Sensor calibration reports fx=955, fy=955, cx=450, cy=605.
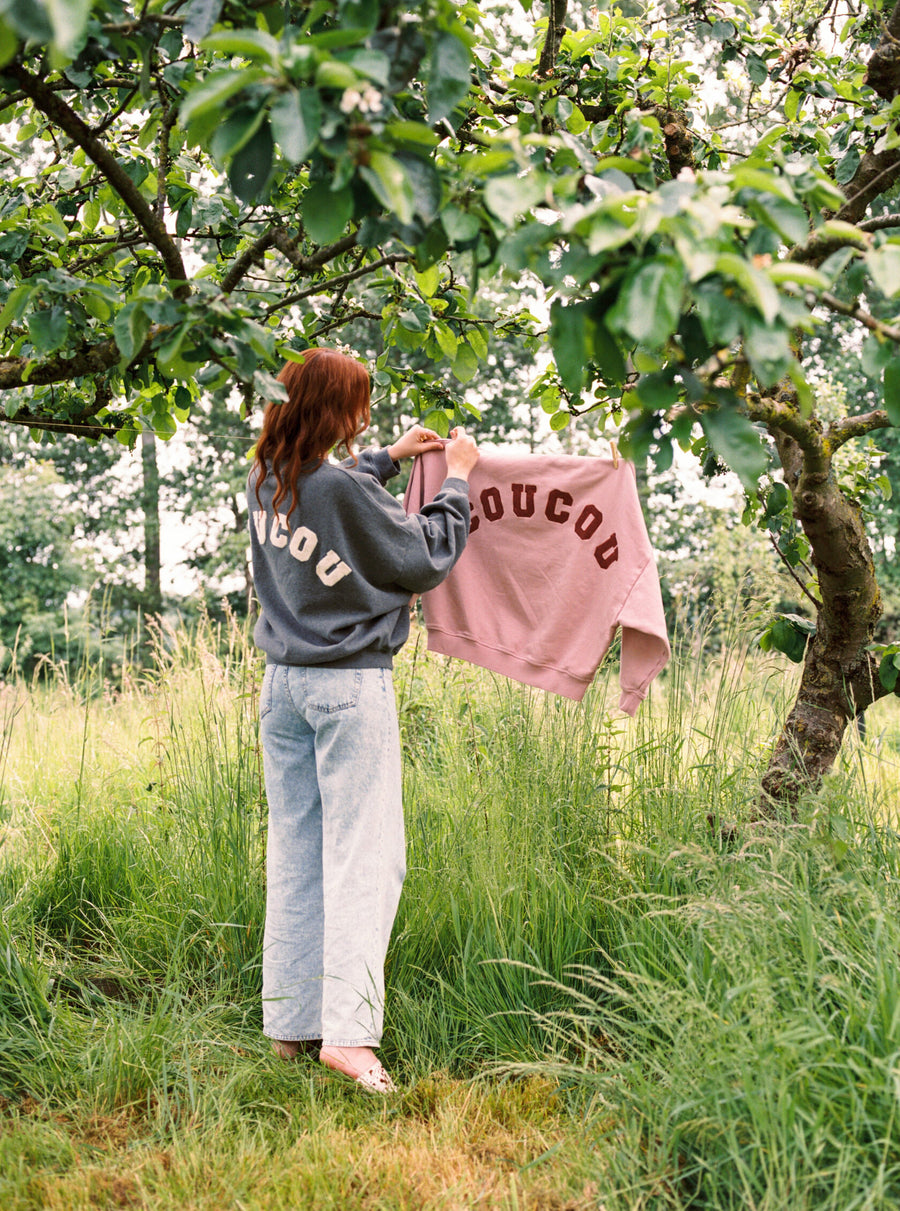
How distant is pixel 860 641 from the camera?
9.48 ft

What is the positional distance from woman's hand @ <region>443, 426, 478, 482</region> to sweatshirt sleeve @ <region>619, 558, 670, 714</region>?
55 cm

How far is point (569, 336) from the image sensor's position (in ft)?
4.50

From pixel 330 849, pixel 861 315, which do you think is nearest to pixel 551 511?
pixel 330 849

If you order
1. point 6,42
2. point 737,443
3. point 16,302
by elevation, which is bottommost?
point 737,443

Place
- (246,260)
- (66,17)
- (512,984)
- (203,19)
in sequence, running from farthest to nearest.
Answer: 1. (512,984)
2. (246,260)
3. (203,19)
4. (66,17)

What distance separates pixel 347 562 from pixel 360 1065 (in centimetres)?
121

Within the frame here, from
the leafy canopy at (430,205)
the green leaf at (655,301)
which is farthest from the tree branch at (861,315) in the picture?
the green leaf at (655,301)

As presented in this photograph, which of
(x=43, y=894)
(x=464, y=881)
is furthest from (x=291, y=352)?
(x=43, y=894)

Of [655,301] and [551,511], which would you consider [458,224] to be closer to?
[655,301]

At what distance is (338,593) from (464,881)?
0.99 meters

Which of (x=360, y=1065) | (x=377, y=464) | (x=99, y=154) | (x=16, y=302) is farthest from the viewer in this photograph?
(x=377, y=464)

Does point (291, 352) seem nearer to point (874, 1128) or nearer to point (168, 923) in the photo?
point (874, 1128)

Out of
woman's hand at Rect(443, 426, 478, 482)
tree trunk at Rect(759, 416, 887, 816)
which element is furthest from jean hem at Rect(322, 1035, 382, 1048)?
woman's hand at Rect(443, 426, 478, 482)

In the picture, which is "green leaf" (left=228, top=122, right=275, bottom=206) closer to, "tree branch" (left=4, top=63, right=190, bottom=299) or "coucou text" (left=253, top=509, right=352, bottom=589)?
"tree branch" (left=4, top=63, right=190, bottom=299)
